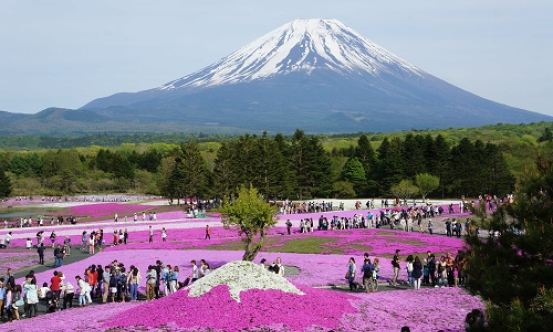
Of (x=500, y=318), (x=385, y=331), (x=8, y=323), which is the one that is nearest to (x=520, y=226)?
(x=500, y=318)

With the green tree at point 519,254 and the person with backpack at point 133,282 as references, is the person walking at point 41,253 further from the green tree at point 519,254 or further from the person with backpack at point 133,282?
the green tree at point 519,254

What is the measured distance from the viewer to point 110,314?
74.5ft

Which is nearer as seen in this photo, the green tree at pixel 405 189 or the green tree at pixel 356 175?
the green tree at pixel 405 189

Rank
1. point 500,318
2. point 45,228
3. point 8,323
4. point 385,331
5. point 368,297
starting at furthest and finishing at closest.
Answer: point 45,228
point 368,297
point 8,323
point 385,331
point 500,318

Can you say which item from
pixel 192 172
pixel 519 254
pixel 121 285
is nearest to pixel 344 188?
pixel 192 172

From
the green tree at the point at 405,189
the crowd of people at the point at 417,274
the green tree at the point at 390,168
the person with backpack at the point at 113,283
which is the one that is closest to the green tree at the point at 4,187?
the green tree at the point at 390,168

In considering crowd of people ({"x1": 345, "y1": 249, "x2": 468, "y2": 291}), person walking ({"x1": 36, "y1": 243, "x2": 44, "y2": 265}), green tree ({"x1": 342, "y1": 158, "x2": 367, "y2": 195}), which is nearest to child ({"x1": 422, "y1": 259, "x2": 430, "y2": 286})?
crowd of people ({"x1": 345, "y1": 249, "x2": 468, "y2": 291})

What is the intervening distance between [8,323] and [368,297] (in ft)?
45.1

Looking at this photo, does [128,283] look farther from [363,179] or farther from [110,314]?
[363,179]

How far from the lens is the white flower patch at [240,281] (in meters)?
22.1

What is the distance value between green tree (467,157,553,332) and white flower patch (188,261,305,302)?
31.3 feet

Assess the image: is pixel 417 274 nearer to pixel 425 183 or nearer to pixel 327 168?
pixel 425 183

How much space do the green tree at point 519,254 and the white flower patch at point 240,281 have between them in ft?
31.3

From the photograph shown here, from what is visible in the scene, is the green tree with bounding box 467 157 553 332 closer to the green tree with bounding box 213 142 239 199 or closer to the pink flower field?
the pink flower field
